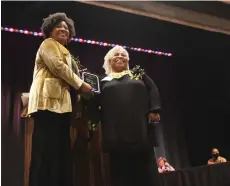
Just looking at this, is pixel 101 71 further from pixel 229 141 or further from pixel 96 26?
pixel 229 141

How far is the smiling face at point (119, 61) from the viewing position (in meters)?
2.01

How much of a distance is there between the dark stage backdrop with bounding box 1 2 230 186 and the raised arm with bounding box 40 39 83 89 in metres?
2.53

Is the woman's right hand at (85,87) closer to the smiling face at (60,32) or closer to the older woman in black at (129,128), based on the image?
the older woman in black at (129,128)

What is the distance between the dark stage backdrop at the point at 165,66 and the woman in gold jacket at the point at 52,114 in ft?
8.23

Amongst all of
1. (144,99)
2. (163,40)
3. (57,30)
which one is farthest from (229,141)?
(57,30)

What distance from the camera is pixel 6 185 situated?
3654 millimetres

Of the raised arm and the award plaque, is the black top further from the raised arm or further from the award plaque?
the raised arm

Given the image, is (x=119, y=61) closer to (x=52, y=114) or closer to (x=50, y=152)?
(x=52, y=114)

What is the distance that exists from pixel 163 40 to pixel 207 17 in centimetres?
77

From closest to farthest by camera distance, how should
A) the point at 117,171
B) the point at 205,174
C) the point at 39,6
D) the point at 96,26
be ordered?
the point at 117,171 → the point at 205,174 → the point at 39,6 → the point at 96,26

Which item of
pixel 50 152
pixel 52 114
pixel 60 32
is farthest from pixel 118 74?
pixel 50 152

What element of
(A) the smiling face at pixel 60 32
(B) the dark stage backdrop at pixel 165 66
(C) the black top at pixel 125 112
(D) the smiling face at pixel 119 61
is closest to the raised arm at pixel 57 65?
(A) the smiling face at pixel 60 32

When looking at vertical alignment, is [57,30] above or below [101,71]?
below

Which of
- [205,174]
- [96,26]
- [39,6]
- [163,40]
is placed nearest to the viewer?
[205,174]
